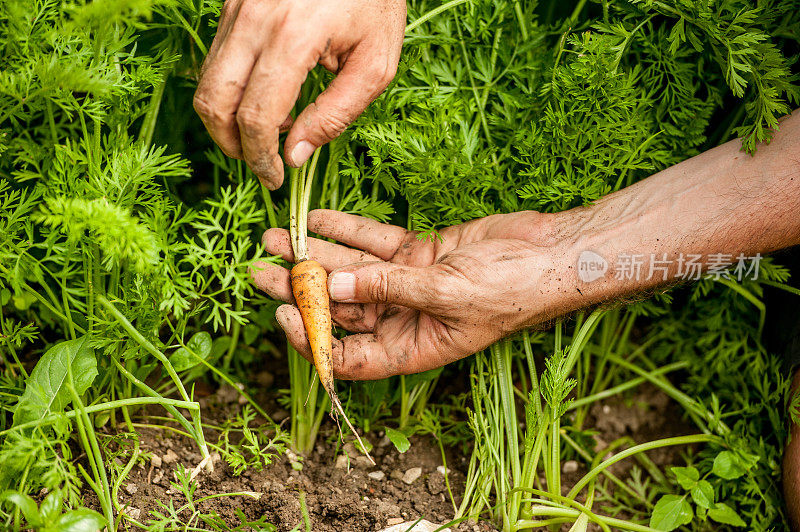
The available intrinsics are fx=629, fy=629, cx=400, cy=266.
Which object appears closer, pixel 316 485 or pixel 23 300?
pixel 23 300

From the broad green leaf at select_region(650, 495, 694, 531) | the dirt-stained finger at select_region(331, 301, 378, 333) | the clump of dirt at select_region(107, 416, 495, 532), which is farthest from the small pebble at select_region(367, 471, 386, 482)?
the broad green leaf at select_region(650, 495, 694, 531)

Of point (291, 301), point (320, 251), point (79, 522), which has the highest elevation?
point (320, 251)

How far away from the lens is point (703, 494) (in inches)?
65.7

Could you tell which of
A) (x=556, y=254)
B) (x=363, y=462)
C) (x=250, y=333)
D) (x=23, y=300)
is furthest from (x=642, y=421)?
(x=23, y=300)

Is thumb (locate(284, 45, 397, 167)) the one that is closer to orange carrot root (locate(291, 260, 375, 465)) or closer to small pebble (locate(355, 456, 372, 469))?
orange carrot root (locate(291, 260, 375, 465))

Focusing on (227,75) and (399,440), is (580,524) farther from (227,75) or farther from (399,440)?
(227,75)

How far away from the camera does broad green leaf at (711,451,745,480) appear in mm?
1689

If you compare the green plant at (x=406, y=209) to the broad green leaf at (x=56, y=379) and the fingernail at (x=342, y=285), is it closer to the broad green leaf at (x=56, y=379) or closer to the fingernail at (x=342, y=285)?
the broad green leaf at (x=56, y=379)

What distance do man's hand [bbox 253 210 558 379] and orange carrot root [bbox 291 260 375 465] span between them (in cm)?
4

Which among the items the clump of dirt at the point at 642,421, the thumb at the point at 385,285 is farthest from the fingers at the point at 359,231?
the clump of dirt at the point at 642,421

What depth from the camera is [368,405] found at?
1.83 metres

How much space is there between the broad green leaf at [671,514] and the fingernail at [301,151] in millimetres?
1266

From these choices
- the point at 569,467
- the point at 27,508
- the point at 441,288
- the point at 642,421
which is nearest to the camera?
the point at 27,508

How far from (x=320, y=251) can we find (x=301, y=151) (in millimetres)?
355
